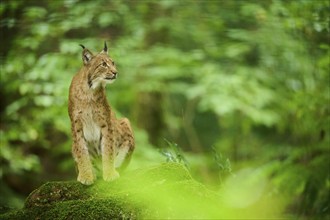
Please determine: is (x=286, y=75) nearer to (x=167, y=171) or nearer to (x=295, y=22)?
(x=295, y=22)

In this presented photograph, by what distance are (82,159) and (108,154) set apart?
0.20m

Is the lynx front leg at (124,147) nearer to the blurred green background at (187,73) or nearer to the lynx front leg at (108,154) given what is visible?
the lynx front leg at (108,154)

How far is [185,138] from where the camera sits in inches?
649

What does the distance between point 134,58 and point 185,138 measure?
644 cm

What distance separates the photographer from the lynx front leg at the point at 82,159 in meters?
4.34

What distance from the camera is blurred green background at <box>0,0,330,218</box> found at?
24.3 feet

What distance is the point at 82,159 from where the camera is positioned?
14.4ft

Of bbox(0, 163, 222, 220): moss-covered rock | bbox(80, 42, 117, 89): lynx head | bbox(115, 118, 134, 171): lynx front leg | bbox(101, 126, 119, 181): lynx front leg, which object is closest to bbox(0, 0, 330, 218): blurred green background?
bbox(115, 118, 134, 171): lynx front leg

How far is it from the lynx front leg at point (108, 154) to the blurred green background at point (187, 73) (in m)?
2.45

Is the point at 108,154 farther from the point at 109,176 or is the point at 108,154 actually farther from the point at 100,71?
the point at 100,71

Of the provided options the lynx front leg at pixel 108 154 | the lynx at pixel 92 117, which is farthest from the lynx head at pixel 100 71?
the lynx front leg at pixel 108 154

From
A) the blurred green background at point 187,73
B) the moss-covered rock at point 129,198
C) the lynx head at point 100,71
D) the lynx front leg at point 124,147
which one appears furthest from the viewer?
the blurred green background at point 187,73

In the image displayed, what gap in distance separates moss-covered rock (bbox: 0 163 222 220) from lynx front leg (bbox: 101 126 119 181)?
6 centimetres

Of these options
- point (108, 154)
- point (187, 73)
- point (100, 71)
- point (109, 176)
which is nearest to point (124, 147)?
point (108, 154)
